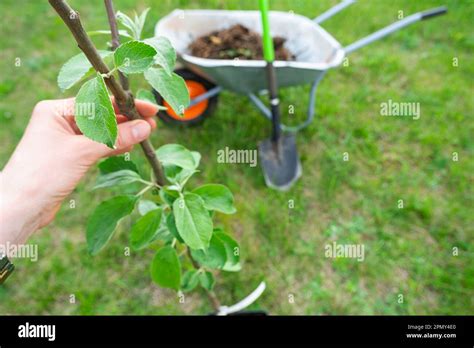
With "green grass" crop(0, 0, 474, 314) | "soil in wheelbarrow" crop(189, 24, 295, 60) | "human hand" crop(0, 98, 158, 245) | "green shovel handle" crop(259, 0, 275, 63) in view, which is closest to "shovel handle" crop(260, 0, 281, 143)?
"green shovel handle" crop(259, 0, 275, 63)

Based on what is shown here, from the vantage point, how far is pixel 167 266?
0.92 metres

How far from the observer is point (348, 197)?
195 centimetres

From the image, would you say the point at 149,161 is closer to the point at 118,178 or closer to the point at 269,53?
the point at 118,178

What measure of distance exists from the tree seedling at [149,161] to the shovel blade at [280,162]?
88 cm

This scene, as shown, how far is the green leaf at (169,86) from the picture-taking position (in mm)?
600

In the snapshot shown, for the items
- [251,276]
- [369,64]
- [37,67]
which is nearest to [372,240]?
[251,276]

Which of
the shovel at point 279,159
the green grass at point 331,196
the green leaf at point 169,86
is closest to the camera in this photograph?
the green leaf at point 169,86

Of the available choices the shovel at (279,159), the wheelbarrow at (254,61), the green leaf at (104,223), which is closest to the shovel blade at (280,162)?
the shovel at (279,159)

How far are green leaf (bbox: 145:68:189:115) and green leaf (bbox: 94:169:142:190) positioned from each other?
30 cm

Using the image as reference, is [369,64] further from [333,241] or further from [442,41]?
[333,241]

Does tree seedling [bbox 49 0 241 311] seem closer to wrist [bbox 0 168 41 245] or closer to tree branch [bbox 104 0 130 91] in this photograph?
tree branch [bbox 104 0 130 91]

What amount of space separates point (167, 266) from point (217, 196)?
201mm

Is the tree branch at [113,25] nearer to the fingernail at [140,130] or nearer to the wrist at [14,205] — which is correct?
the fingernail at [140,130]

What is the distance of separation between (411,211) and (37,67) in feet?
7.46
